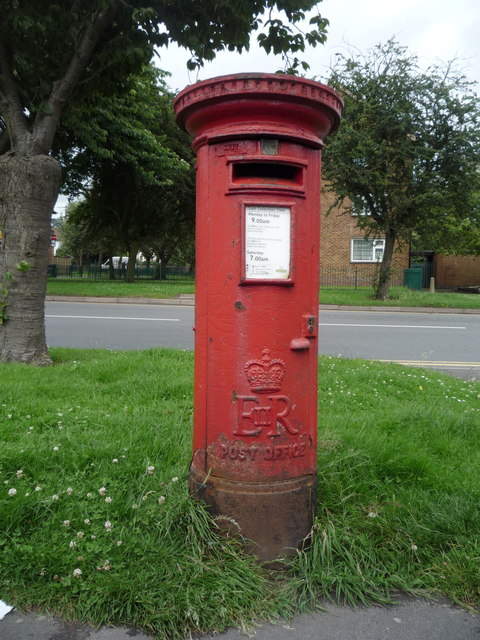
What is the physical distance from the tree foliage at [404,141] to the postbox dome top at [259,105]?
14.8 m

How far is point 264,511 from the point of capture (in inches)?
96.4

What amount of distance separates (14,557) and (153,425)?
62.7 inches

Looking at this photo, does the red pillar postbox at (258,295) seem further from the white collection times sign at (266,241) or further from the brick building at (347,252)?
the brick building at (347,252)

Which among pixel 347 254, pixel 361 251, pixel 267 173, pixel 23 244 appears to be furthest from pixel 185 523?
pixel 361 251

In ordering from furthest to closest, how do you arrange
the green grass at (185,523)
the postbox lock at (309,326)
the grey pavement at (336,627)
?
the postbox lock at (309,326) < the green grass at (185,523) < the grey pavement at (336,627)

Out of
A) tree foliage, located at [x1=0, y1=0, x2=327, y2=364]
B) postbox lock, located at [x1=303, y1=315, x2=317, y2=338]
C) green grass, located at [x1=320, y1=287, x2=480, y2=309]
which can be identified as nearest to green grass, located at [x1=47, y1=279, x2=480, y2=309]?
green grass, located at [x1=320, y1=287, x2=480, y2=309]

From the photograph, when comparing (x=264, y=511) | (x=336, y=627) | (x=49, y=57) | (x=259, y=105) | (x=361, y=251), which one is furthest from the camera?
(x=361, y=251)

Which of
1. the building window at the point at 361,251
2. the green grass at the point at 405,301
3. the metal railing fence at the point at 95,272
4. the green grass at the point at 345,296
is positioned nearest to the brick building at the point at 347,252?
the building window at the point at 361,251

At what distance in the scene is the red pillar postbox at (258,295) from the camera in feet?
7.78

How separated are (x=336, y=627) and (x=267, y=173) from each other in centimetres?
202

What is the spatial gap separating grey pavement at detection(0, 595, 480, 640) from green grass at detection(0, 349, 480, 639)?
0.16 ft

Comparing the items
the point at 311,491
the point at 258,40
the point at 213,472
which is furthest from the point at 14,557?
the point at 258,40

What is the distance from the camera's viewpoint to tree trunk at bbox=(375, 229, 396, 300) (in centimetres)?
1839

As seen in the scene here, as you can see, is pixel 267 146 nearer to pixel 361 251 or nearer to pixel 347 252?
pixel 347 252
